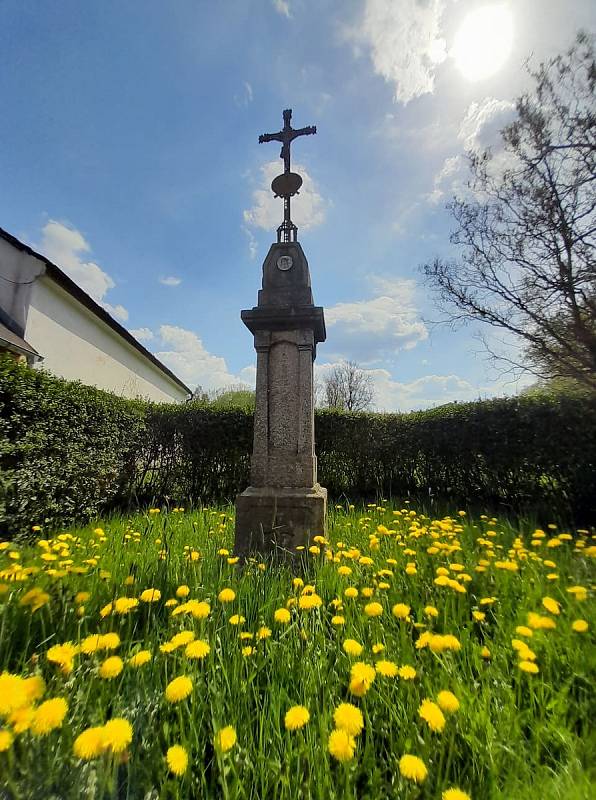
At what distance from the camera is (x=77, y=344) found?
10.7 m

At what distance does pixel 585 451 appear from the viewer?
5.27m

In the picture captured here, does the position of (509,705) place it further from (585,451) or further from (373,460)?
(373,460)

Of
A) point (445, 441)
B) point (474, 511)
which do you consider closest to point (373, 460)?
point (445, 441)

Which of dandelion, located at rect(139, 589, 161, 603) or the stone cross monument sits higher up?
the stone cross monument

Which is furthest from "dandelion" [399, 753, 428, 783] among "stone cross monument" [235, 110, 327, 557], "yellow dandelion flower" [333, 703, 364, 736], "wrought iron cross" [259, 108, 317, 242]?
"wrought iron cross" [259, 108, 317, 242]

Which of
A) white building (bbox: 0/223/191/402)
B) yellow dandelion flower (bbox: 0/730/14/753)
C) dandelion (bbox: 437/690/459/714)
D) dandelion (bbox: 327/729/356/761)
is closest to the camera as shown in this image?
yellow dandelion flower (bbox: 0/730/14/753)

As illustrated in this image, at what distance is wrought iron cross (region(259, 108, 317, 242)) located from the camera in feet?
13.4

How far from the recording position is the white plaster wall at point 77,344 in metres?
9.03

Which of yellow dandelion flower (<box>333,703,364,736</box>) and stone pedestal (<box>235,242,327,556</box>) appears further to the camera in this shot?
stone pedestal (<box>235,242,327,556</box>)

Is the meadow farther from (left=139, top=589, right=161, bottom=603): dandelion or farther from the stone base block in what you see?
the stone base block

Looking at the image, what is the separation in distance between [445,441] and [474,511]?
1496mm

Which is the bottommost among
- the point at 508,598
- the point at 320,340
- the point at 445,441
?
the point at 508,598

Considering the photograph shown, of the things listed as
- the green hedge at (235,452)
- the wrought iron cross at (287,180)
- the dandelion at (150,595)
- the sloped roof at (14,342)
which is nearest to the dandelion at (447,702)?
the dandelion at (150,595)

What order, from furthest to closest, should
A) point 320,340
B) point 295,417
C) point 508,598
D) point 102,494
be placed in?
point 102,494
point 320,340
point 295,417
point 508,598
